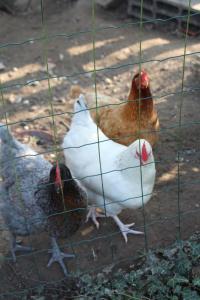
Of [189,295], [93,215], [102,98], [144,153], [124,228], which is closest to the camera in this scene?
[189,295]

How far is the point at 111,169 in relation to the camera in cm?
364

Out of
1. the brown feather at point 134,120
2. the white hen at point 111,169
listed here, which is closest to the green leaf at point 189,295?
the white hen at point 111,169

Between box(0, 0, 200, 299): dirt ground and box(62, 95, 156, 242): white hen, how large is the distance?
0.80ft

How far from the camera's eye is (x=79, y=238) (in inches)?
154

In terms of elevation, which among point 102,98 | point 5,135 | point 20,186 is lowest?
point 20,186

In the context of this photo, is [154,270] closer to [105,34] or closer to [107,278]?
[107,278]

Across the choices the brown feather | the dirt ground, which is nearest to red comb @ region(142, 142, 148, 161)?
the dirt ground

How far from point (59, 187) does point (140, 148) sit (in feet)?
2.15

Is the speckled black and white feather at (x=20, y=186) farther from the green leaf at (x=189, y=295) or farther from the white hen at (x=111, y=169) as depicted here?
the green leaf at (x=189, y=295)

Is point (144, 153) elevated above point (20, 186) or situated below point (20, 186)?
above

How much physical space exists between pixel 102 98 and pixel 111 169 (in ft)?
4.24

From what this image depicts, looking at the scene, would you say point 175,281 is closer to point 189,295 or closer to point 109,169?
point 189,295

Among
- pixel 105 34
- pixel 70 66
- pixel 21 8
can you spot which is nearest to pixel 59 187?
pixel 70 66

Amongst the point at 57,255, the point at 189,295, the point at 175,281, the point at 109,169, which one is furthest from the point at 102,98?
the point at 189,295
